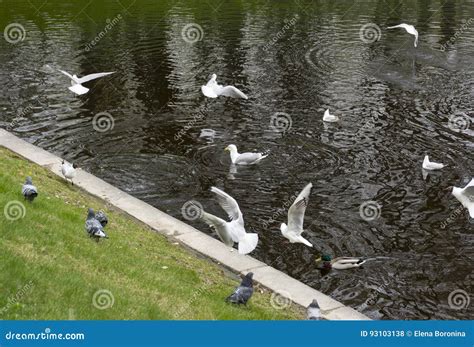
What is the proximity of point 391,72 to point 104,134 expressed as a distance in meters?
11.5

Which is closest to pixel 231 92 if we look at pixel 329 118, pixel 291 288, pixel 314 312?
pixel 329 118

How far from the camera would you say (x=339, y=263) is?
12969 millimetres

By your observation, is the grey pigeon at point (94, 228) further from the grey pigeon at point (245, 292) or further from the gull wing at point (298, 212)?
the gull wing at point (298, 212)

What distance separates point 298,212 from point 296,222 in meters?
0.31

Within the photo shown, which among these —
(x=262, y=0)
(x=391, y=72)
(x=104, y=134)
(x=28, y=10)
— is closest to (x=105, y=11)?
(x=28, y=10)

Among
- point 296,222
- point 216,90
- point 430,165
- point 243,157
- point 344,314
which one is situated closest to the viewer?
point 344,314

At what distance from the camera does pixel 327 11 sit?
134 feet

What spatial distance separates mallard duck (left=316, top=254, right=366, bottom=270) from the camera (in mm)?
12969

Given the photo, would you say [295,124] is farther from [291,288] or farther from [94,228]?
[94,228]

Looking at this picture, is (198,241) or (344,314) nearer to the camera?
(344,314)

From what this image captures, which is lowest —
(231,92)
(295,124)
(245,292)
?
(295,124)

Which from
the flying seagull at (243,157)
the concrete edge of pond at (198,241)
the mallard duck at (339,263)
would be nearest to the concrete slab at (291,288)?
the concrete edge of pond at (198,241)

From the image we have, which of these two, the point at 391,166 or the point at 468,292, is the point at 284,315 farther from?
the point at 391,166

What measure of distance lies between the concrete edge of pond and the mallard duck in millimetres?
1023
